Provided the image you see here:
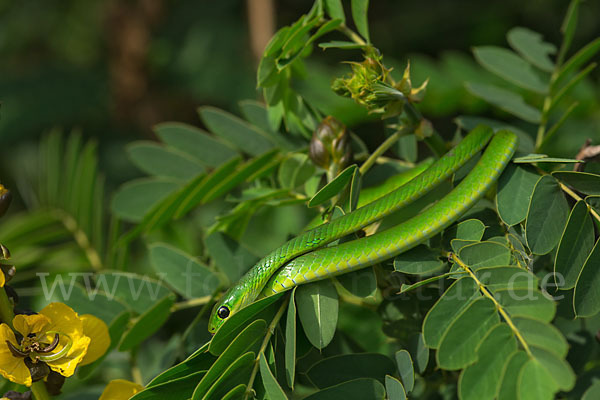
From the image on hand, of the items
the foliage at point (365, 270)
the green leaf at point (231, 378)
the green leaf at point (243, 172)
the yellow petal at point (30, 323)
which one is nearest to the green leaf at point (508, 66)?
the foliage at point (365, 270)

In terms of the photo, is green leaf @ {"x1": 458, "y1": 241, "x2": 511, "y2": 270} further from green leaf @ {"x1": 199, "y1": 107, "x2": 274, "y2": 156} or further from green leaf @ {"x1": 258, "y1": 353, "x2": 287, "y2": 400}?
green leaf @ {"x1": 199, "y1": 107, "x2": 274, "y2": 156}

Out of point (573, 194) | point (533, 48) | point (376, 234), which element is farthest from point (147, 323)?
point (533, 48)

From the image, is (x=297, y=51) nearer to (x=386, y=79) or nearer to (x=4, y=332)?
(x=386, y=79)

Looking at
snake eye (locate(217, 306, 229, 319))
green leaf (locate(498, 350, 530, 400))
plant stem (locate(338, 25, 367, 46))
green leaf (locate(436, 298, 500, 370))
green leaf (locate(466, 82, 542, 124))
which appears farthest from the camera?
green leaf (locate(466, 82, 542, 124))

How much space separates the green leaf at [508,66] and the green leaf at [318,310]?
66.6 inches

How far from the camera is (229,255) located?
8.36 feet

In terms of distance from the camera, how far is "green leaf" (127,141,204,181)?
122 inches

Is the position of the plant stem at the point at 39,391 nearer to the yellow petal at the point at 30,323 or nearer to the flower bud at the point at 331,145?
the yellow petal at the point at 30,323

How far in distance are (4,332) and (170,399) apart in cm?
55

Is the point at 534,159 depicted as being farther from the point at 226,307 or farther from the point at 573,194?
the point at 226,307

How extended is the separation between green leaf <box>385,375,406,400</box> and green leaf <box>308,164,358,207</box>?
646 millimetres

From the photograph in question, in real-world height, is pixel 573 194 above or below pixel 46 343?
below

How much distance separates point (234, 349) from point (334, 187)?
65cm

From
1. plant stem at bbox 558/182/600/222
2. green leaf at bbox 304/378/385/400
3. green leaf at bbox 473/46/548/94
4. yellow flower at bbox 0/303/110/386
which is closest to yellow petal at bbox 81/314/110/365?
yellow flower at bbox 0/303/110/386
